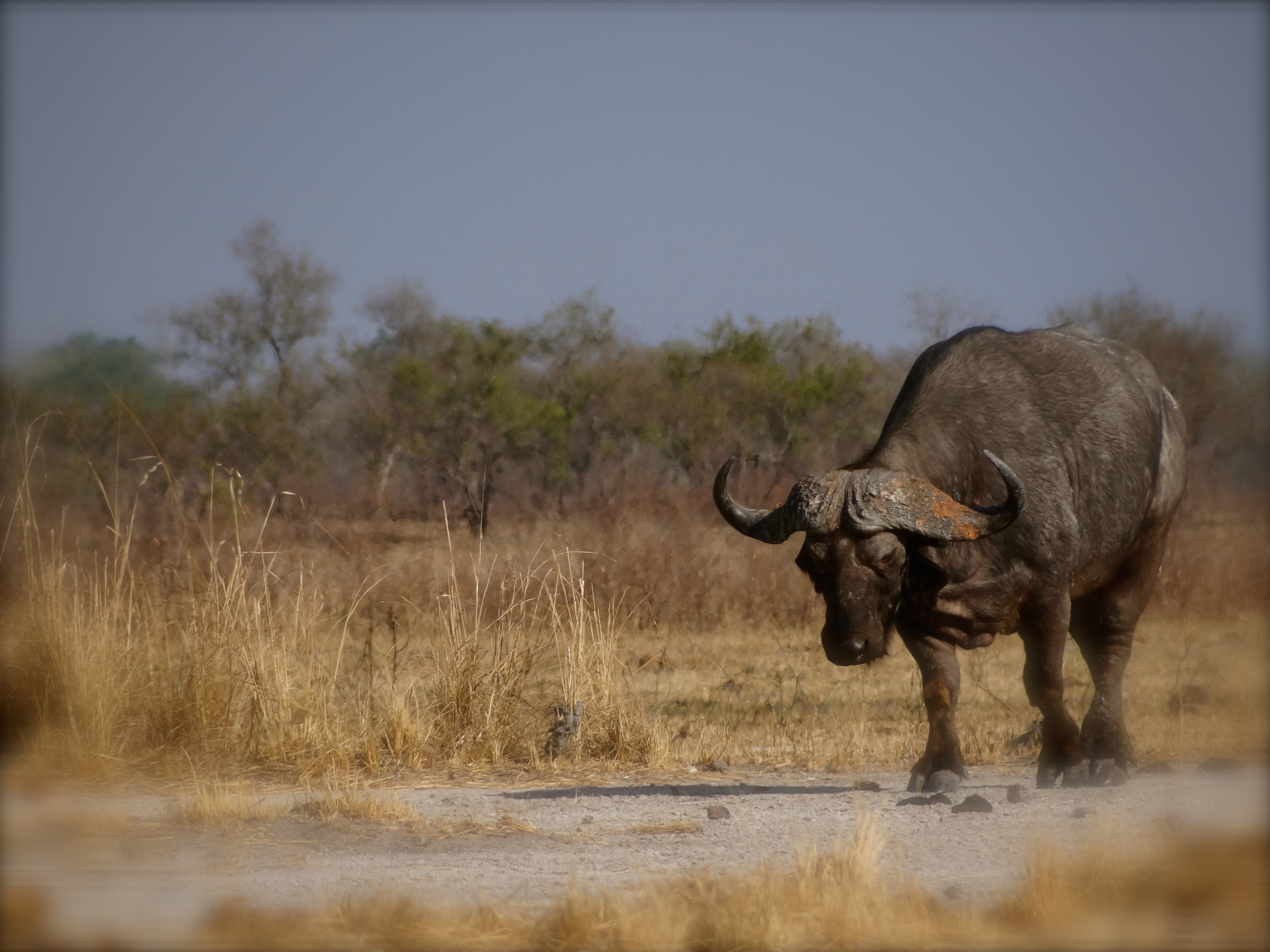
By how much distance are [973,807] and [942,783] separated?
2.58ft

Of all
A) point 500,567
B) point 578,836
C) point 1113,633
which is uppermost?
point 1113,633

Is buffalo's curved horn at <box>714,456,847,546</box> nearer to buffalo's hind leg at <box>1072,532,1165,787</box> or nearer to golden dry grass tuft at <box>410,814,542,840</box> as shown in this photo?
golden dry grass tuft at <box>410,814,542,840</box>

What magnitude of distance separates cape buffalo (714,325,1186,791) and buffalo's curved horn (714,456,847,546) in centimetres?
1

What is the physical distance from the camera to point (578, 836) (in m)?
5.71

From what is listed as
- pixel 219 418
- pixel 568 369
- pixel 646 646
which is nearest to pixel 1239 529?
pixel 646 646

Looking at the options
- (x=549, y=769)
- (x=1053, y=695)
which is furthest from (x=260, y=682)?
(x=1053, y=695)

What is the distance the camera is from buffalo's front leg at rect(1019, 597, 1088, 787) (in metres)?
7.19

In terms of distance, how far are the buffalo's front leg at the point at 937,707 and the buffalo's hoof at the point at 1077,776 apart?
64cm

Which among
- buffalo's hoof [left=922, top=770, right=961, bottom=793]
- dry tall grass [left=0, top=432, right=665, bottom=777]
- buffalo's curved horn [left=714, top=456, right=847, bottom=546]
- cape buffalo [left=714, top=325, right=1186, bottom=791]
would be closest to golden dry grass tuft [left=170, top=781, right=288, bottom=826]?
dry tall grass [left=0, top=432, right=665, bottom=777]

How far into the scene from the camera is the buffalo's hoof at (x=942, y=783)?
6.74 m

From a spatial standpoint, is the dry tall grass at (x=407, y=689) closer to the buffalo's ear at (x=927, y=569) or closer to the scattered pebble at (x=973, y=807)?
the scattered pebble at (x=973, y=807)

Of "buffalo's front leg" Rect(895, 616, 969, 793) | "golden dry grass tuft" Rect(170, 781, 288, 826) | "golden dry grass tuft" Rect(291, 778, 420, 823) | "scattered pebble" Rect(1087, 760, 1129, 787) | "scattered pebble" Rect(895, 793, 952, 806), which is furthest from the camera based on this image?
"scattered pebble" Rect(1087, 760, 1129, 787)

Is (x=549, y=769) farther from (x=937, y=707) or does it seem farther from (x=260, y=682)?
(x=937, y=707)

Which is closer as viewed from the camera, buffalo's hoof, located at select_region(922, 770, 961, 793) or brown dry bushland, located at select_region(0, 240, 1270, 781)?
buffalo's hoof, located at select_region(922, 770, 961, 793)
